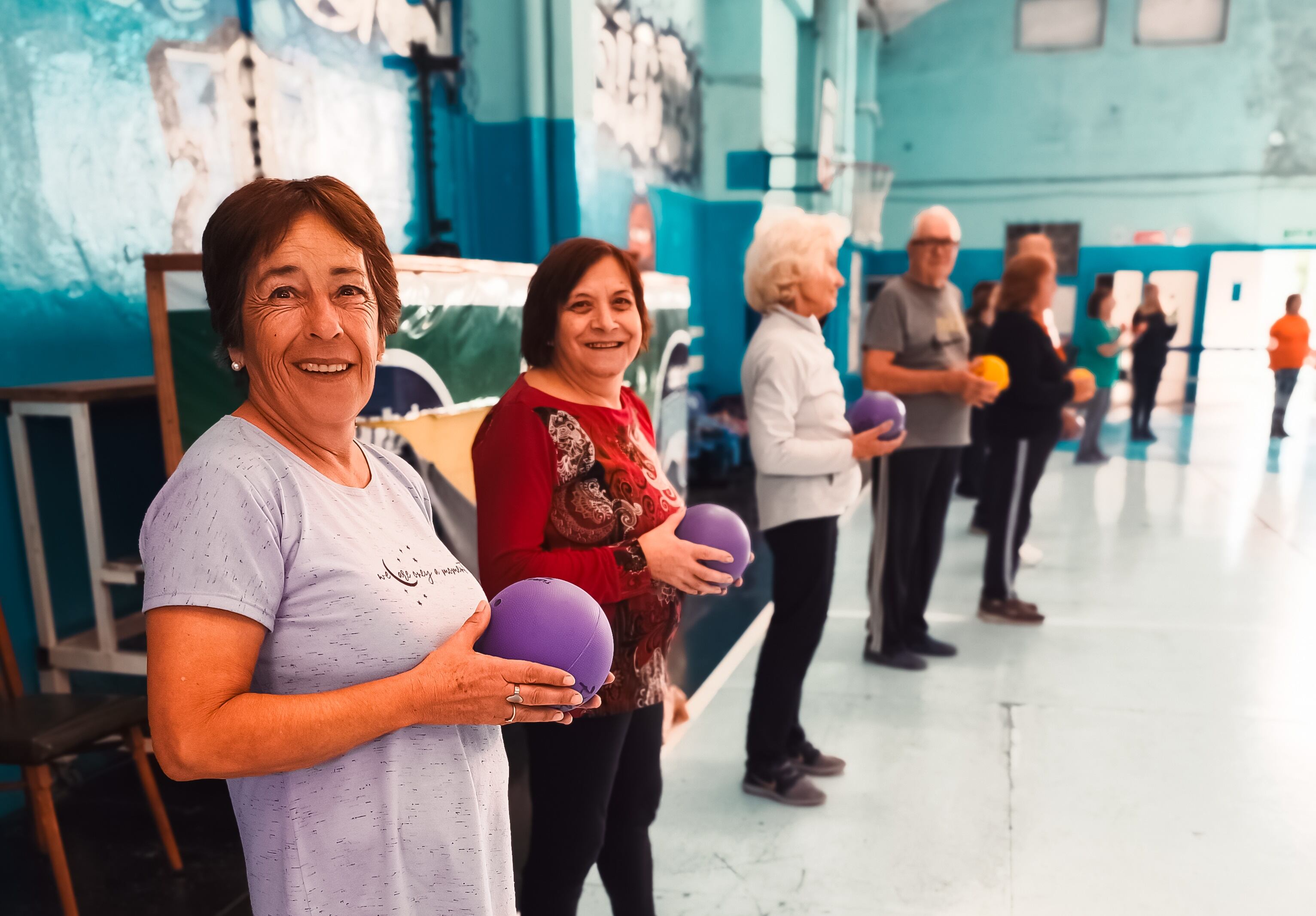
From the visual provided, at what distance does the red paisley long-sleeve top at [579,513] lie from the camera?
143cm

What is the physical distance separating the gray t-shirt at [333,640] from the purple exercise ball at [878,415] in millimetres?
1720

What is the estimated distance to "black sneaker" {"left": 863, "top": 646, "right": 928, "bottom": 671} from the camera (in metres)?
3.55

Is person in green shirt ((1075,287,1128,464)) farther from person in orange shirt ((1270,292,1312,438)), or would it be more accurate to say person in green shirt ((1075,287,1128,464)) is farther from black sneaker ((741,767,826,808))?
black sneaker ((741,767,826,808))

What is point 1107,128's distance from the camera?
12.8 meters

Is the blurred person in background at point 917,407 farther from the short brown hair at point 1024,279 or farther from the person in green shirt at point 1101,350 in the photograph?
the person in green shirt at point 1101,350

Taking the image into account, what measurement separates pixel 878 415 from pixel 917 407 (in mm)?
906

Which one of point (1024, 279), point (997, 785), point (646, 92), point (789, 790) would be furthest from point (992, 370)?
point (646, 92)

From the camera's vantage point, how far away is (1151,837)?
239cm

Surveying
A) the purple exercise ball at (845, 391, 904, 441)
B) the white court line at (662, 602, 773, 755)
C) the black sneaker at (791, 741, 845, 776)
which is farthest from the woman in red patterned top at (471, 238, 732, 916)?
the black sneaker at (791, 741, 845, 776)

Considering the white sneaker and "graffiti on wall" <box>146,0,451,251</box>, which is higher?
"graffiti on wall" <box>146,0,451,251</box>

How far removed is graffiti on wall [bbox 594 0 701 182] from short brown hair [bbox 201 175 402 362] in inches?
179

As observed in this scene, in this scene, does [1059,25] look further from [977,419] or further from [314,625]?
[314,625]

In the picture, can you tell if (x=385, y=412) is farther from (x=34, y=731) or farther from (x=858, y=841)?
(x=858, y=841)

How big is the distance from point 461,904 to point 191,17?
3.17 metres
